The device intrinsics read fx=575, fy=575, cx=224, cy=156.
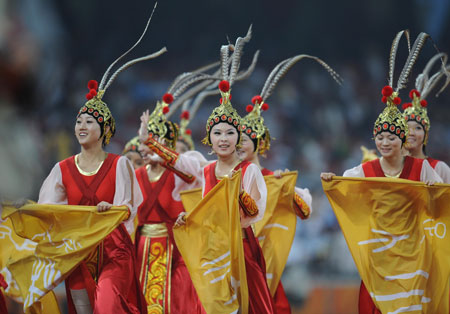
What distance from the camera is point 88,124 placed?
159 inches

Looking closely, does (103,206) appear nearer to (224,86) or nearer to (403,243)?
(224,86)

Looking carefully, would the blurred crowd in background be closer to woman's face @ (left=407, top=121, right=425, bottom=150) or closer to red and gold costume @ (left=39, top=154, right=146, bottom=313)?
woman's face @ (left=407, top=121, right=425, bottom=150)

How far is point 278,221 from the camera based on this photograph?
5195 millimetres

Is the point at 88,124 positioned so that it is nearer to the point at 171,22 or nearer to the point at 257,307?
the point at 257,307

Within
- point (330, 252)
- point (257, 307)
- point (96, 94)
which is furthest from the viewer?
point (330, 252)

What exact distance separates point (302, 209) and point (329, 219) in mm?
4736

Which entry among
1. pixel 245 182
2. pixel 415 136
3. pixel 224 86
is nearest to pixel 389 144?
pixel 415 136

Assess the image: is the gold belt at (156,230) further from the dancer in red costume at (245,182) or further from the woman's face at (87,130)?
the woman's face at (87,130)

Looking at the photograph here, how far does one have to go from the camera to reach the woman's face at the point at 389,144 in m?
4.43

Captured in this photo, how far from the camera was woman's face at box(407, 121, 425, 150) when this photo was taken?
17.7 feet

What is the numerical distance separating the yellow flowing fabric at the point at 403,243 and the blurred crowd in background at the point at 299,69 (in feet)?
16.8

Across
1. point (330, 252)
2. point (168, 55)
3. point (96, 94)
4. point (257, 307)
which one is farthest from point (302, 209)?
point (168, 55)

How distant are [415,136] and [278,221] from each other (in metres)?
1.53

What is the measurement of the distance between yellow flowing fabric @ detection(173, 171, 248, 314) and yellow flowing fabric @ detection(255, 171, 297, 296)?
47.5 inches
